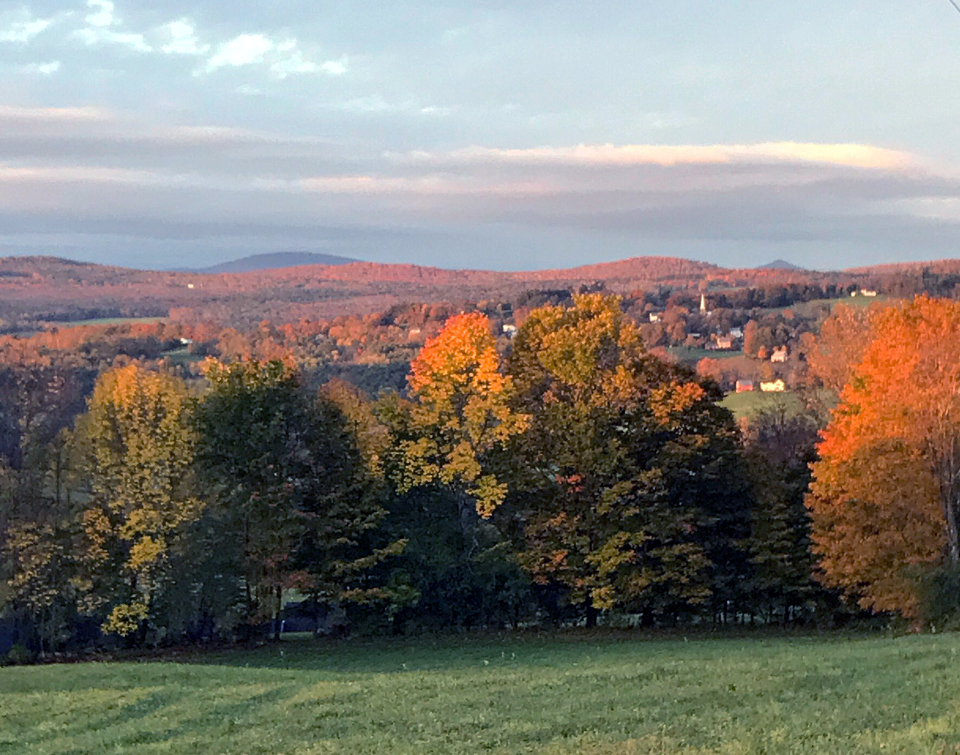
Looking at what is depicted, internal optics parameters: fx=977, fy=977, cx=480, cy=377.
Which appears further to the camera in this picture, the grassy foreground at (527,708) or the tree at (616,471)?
the tree at (616,471)

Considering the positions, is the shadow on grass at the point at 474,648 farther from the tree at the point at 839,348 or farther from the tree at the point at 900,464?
the tree at the point at 839,348

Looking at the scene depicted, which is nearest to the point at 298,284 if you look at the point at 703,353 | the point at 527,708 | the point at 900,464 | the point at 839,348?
the point at 703,353

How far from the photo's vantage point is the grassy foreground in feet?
40.2

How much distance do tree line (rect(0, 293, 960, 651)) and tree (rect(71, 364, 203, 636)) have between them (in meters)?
0.08

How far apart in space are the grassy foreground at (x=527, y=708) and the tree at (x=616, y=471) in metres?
13.7

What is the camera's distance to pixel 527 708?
1556cm

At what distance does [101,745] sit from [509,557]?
78.1 ft

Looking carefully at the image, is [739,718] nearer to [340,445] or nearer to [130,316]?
[340,445]

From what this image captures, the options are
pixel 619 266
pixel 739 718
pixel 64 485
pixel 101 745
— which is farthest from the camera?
pixel 619 266

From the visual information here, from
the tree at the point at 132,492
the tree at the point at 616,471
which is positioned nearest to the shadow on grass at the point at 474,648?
the tree at the point at 616,471

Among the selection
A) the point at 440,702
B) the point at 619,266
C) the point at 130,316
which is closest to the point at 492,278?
the point at 619,266

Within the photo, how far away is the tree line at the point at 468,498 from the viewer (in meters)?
35.1

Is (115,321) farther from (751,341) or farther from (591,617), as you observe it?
(591,617)

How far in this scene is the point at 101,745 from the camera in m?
15.4
